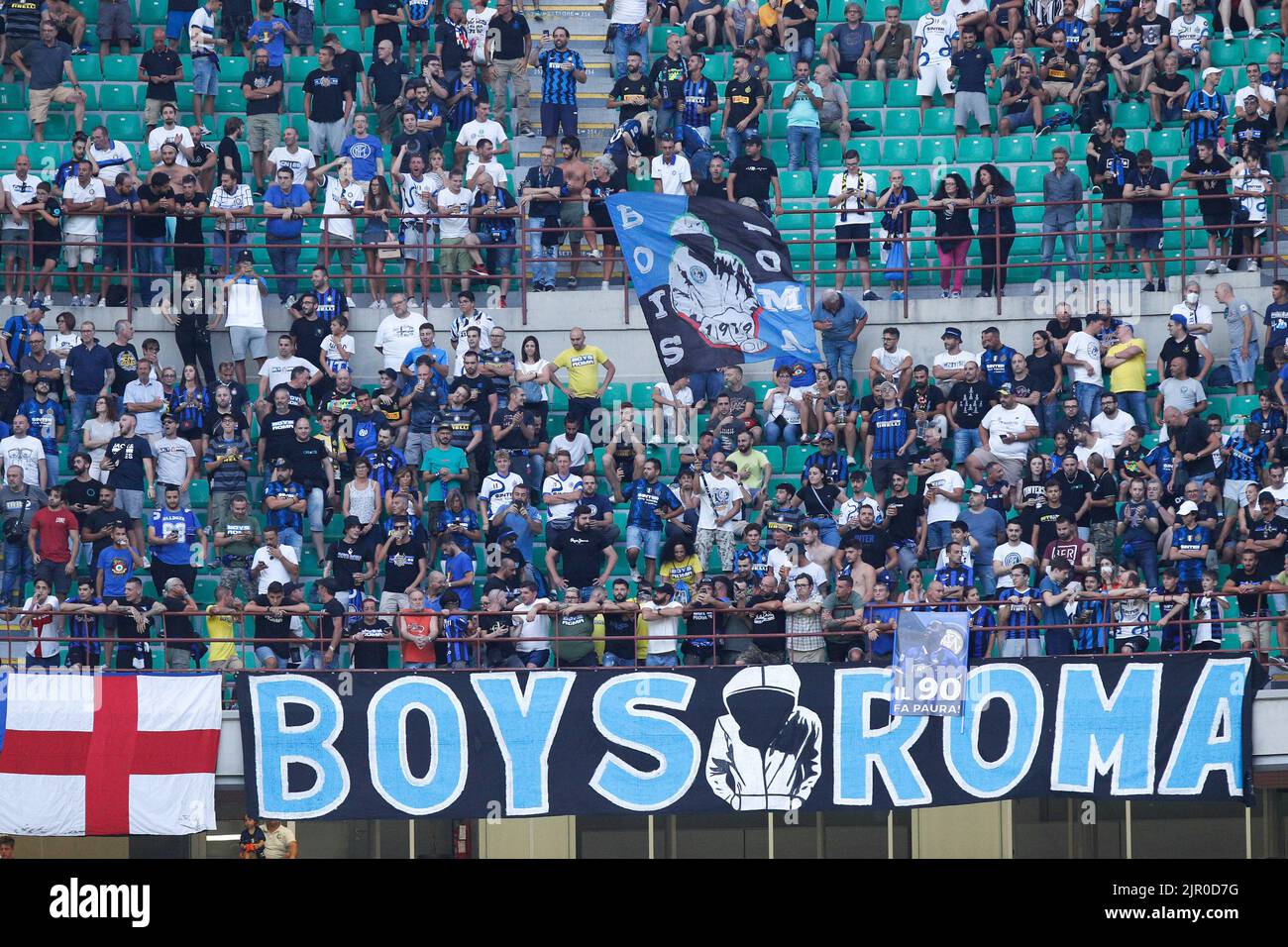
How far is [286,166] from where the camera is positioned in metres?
23.3

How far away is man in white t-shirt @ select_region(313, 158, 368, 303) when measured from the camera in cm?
2289

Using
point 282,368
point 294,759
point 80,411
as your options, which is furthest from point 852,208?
point 294,759

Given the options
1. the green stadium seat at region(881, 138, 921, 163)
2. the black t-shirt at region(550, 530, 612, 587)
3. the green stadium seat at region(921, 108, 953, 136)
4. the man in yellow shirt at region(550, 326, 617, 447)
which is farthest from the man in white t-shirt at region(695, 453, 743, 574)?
the green stadium seat at region(921, 108, 953, 136)

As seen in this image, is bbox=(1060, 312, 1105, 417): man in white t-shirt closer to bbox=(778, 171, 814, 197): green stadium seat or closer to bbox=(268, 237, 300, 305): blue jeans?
bbox=(778, 171, 814, 197): green stadium seat

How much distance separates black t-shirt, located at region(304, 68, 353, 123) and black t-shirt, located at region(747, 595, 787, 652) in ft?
30.6

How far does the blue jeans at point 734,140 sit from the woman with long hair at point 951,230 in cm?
257

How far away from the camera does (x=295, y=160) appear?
23484 mm

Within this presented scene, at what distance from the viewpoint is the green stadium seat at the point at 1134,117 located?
24.8 meters

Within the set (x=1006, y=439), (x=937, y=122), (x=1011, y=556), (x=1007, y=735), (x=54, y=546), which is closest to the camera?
(x=1007, y=735)

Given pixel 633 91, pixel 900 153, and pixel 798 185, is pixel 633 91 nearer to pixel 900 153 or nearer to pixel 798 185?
pixel 798 185

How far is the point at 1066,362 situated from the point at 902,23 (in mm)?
6494

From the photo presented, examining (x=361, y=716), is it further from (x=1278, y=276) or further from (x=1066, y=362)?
(x=1278, y=276)

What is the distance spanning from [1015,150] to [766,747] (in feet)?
32.9
